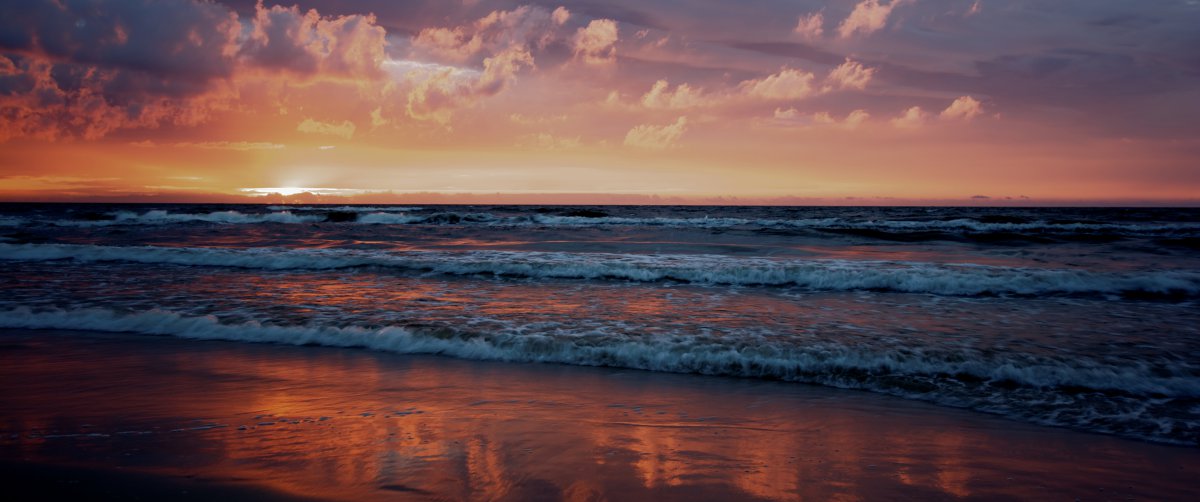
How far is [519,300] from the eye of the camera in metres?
9.20

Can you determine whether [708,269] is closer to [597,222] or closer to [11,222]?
[597,222]

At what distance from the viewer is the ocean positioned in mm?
5336

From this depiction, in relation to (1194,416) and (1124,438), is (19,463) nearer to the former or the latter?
(1124,438)

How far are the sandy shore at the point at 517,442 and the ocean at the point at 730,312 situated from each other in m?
0.63

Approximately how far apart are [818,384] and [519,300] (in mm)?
4920

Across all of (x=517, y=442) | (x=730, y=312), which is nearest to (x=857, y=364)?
(x=730, y=312)

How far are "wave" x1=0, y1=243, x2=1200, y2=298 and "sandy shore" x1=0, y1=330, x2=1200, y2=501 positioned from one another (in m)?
6.53

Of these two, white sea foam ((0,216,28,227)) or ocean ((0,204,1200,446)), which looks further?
white sea foam ((0,216,28,227))

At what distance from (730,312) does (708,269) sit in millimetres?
4037

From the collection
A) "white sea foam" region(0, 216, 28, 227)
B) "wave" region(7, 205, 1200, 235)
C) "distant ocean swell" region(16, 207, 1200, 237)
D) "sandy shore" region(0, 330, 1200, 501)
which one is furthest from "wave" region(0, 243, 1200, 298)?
"white sea foam" region(0, 216, 28, 227)

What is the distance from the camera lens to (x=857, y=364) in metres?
5.67

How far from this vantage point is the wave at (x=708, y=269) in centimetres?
1070

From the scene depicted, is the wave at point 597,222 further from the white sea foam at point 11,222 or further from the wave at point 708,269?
the wave at point 708,269

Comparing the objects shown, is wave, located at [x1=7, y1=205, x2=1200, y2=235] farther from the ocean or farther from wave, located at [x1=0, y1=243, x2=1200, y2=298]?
wave, located at [x1=0, y1=243, x2=1200, y2=298]
